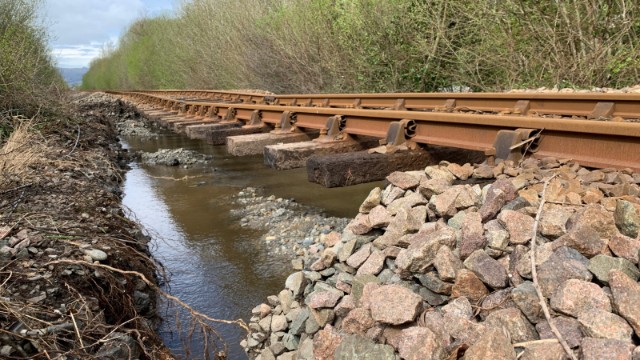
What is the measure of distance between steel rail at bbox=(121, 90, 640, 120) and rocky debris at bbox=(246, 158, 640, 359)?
78.2 inches

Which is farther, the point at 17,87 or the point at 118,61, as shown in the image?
the point at 118,61

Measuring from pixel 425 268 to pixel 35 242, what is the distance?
103 inches

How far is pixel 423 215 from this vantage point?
290 cm

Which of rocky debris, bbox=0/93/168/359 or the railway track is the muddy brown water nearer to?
rocky debris, bbox=0/93/168/359

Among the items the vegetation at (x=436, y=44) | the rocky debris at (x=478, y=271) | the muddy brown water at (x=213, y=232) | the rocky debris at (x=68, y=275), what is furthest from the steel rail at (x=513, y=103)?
the rocky debris at (x=68, y=275)

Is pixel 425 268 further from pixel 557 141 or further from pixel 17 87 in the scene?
pixel 17 87

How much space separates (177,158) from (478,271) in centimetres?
802

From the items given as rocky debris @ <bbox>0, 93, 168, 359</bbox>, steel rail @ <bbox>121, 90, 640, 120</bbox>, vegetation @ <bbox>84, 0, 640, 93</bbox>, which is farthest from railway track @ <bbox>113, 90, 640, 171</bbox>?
vegetation @ <bbox>84, 0, 640, 93</bbox>

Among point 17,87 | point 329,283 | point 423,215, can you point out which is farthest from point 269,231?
point 17,87

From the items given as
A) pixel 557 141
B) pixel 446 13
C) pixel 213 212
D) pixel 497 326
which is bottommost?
pixel 213 212

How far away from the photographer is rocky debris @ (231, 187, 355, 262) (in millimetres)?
3761

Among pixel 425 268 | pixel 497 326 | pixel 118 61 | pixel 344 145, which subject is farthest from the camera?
pixel 118 61

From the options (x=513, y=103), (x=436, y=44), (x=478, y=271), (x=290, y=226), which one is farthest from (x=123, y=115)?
(x=478, y=271)

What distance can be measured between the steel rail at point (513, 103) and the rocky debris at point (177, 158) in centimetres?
233
